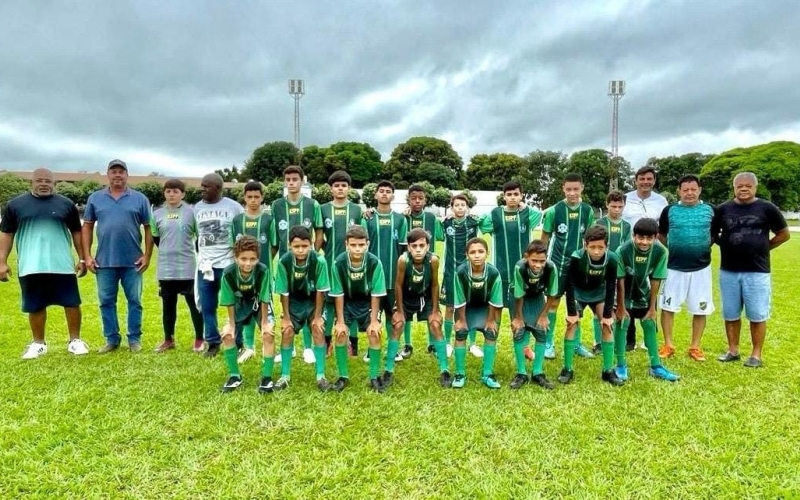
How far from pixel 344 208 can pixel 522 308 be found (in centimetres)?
228

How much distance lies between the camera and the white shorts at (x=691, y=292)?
18.3 feet

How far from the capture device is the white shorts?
220 inches

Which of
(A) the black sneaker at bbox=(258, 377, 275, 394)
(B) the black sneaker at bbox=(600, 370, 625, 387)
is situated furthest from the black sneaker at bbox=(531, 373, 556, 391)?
(A) the black sneaker at bbox=(258, 377, 275, 394)

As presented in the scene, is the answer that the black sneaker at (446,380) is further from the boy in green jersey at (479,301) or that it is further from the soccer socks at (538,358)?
the soccer socks at (538,358)

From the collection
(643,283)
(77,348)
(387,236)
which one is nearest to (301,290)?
(387,236)

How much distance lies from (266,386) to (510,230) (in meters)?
3.13

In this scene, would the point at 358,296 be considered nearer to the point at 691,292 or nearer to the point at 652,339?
the point at 652,339

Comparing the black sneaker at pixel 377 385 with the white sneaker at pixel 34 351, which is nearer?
the black sneaker at pixel 377 385

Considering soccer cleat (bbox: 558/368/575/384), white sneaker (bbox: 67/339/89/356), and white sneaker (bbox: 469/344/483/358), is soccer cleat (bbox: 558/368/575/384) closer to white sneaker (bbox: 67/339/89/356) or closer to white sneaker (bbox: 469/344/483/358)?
white sneaker (bbox: 469/344/483/358)

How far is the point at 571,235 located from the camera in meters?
5.56

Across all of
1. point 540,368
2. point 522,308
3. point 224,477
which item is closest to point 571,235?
point 522,308

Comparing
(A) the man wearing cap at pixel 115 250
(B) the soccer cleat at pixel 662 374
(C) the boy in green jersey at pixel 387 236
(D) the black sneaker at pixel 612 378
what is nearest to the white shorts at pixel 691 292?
(B) the soccer cleat at pixel 662 374

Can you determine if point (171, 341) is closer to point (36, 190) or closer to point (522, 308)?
point (36, 190)

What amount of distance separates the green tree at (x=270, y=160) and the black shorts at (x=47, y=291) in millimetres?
65809
